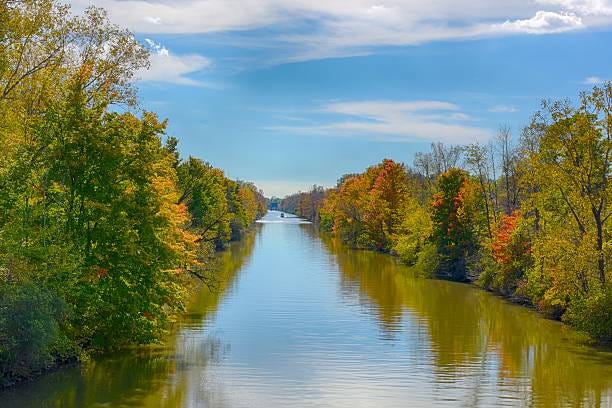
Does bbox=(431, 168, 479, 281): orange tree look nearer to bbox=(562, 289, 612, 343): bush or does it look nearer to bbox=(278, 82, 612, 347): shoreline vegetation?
bbox=(278, 82, 612, 347): shoreline vegetation

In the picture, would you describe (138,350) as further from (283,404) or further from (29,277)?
(283,404)

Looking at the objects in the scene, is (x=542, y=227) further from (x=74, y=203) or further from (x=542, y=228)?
(x=74, y=203)

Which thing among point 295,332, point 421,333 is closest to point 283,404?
point 295,332

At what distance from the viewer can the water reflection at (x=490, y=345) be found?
90.4ft

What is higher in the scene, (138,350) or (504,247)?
(504,247)

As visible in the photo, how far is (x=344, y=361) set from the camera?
31.7m

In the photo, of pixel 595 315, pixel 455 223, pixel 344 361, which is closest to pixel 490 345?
pixel 595 315

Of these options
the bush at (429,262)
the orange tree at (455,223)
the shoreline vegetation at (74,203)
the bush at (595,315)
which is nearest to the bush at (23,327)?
the shoreline vegetation at (74,203)

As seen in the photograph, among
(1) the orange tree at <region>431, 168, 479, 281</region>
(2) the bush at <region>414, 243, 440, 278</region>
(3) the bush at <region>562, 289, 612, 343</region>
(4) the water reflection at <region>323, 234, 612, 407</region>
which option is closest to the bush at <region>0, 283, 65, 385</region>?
(4) the water reflection at <region>323, 234, 612, 407</region>

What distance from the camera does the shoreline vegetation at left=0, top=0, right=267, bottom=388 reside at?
90.1ft

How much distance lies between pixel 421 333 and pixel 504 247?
589 inches

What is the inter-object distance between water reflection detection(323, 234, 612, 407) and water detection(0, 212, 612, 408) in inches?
3.0

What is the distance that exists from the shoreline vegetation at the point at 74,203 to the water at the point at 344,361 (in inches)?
83.3

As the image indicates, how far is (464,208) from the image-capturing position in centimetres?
6488
